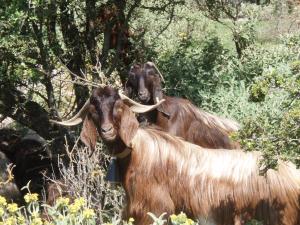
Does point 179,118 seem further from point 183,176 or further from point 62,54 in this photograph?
point 62,54

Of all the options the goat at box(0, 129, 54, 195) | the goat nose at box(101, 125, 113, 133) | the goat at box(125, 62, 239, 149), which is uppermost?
the goat nose at box(101, 125, 113, 133)

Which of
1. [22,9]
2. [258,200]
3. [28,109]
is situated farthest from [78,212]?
[28,109]

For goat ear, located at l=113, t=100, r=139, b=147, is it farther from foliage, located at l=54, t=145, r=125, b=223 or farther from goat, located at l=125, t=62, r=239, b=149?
goat, located at l=125, t=62, r=239, b=149

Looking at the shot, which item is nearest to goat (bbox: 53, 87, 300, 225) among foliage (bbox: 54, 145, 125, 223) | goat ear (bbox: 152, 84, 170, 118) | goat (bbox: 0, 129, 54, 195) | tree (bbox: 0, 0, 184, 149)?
foliage (bbox: 54, 145, 125, 223)

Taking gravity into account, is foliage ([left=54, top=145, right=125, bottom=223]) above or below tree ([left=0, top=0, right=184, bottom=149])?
below

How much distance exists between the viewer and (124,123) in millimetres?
5977

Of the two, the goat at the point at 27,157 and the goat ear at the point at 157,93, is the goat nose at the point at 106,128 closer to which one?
the goat ear at the point at 157,93

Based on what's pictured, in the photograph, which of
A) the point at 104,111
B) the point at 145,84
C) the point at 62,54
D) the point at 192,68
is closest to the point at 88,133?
the point at 104,111

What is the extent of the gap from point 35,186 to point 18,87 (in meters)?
1.62

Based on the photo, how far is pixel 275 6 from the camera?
1742cm

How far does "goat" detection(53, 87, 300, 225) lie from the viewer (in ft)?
19.2

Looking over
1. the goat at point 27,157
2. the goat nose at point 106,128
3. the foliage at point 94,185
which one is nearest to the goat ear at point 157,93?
the foliage at point 94,185

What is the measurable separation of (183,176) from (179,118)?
6.51 feet

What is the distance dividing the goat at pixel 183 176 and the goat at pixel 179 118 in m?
1.73
